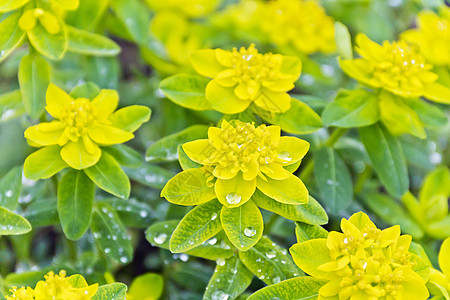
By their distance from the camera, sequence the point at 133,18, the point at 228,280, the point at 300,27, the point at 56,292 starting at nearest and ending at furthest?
the point at 56,292, the point at 228,280, the point at 133,18, the point at 300,27

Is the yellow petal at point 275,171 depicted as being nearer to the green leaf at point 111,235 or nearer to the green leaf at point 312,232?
the green leaf at point 312,232

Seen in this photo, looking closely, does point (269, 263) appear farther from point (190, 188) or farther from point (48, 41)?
point (48, 41)

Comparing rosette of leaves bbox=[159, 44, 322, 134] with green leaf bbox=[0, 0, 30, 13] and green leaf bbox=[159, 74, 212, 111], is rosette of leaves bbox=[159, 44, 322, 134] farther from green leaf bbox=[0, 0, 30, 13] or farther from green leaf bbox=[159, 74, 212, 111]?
green leaf bbox=[0, 0, 30, 13]

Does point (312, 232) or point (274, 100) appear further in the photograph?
point (274, 100)

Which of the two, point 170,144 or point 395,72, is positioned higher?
point 395,72

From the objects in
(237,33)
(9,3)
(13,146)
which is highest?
(9,3)

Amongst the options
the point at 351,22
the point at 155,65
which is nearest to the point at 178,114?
the point at 155,65

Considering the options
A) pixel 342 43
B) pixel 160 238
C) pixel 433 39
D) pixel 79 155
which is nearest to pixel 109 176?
pixel 79 155

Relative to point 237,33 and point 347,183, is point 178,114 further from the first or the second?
point 347,183
